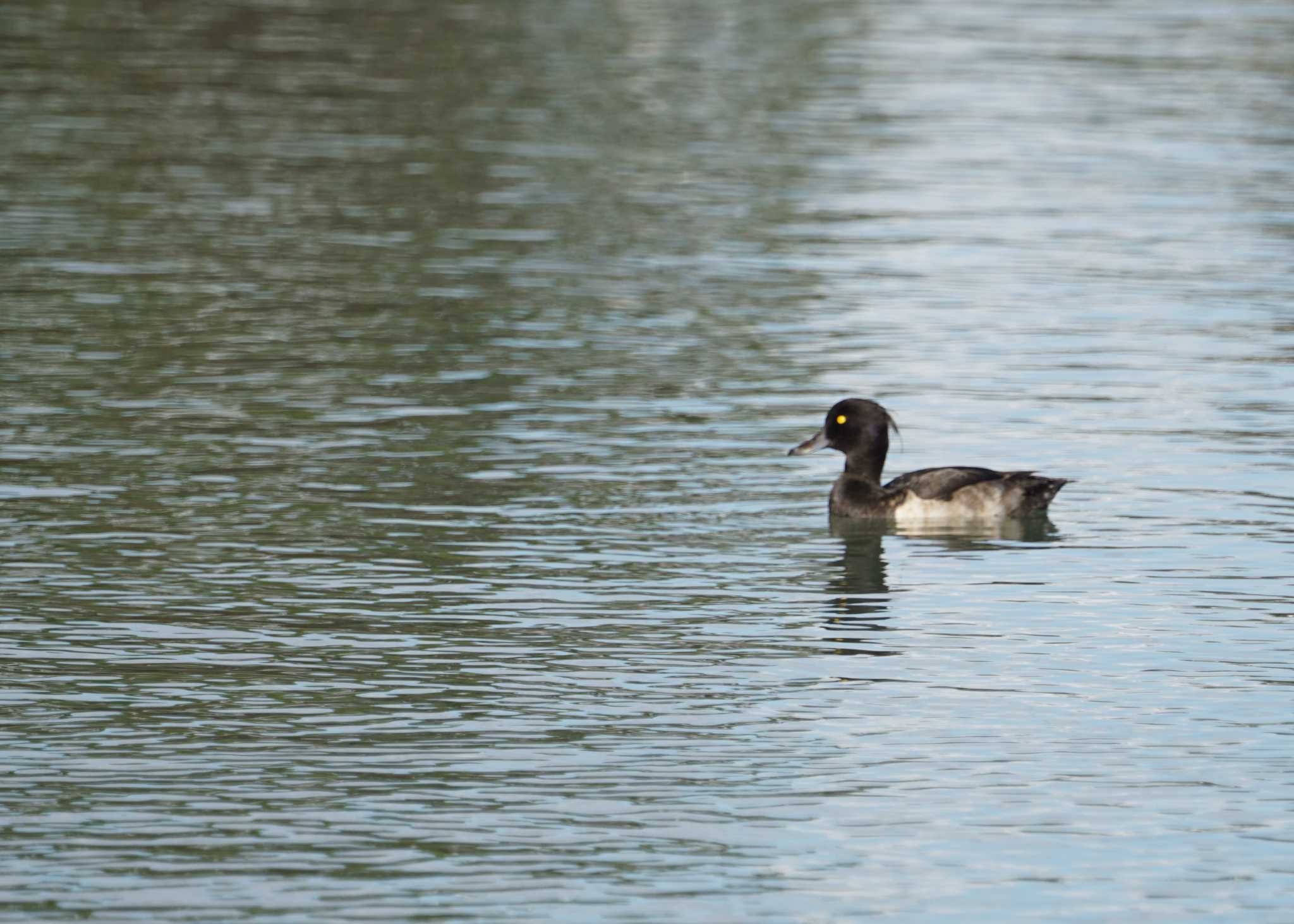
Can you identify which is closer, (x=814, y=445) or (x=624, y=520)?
(x=624, y=520)

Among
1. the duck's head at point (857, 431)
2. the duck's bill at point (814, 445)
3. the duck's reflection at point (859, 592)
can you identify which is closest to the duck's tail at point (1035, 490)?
the duck's reflection at point (859, 592)

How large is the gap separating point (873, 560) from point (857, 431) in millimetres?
1754

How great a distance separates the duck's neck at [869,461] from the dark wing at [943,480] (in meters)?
0.26

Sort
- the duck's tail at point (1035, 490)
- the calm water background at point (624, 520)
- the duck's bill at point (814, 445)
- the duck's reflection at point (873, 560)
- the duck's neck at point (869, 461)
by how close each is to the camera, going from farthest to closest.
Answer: the duck's bill at point (814, 445), the duck's neck at point (869, 461), the duck's tail at point (1035, 490), the duck's reflection at point (873, 560), the calm water background at point (624, 520)

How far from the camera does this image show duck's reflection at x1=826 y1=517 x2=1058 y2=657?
50.0 ft

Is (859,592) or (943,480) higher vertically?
(943,480)

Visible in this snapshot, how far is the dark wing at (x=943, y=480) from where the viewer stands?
60.3 ft

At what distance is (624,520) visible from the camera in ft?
59.4

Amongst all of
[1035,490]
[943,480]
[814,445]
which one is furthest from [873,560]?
[814,445]

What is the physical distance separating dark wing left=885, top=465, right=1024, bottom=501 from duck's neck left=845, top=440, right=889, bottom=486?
26cm

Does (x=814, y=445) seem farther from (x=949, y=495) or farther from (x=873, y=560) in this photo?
(x=873, y=560)

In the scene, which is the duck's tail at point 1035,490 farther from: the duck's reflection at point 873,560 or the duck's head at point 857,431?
the duck's head at point 857,431

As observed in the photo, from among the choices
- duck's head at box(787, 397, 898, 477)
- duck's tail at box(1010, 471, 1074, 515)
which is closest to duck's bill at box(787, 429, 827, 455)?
duck's head at box(787, 397, 898, 477)

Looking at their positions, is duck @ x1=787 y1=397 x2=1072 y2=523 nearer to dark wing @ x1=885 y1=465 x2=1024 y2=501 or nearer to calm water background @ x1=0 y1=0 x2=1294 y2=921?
dark wing @ x1=885 y1=465 x2=1024 y2=501
